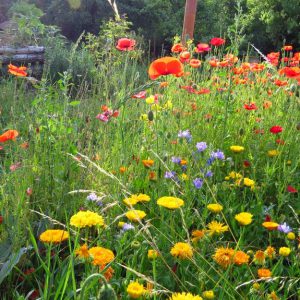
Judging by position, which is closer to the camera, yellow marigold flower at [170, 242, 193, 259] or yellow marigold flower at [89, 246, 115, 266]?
yellow marigold flower at [89, 246, 115, 266]

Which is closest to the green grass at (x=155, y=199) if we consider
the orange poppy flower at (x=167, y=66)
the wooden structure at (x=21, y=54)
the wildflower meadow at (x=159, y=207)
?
the wildflower meadow at (x=159, y=207)

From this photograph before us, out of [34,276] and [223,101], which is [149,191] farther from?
[223,101]

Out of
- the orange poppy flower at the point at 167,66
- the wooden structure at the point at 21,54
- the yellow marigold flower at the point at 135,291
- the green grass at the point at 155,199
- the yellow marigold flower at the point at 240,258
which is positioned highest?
the orange poppy flower at the point at 167,66

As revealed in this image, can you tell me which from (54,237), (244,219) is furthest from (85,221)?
(244,219)

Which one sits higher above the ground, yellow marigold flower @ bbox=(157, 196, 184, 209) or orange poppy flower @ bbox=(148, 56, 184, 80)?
orange poppy flower @ bbox=(148, 56, 184, 80)

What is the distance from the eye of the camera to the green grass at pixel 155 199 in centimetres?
135

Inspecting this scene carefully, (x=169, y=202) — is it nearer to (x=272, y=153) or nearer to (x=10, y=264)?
(x=10, y=264)

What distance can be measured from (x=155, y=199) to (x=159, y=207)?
48mm

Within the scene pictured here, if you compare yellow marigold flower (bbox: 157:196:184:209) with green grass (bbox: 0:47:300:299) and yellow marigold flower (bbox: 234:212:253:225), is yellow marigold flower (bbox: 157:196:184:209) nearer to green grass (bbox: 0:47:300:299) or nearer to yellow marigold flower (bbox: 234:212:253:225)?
green grass (bbox: 0:47:300:299)

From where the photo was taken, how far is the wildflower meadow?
4.16 feet

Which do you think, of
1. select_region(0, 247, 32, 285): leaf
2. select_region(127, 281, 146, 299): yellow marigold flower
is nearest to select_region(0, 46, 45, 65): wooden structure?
select_region(0, 247, 32, 285): leaf

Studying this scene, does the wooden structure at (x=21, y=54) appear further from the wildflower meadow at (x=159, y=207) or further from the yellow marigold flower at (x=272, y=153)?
the yellow marigold flower at (x=272, y=153)

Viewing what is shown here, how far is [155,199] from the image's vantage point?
183 centimetres

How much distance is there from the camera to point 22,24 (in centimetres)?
636
